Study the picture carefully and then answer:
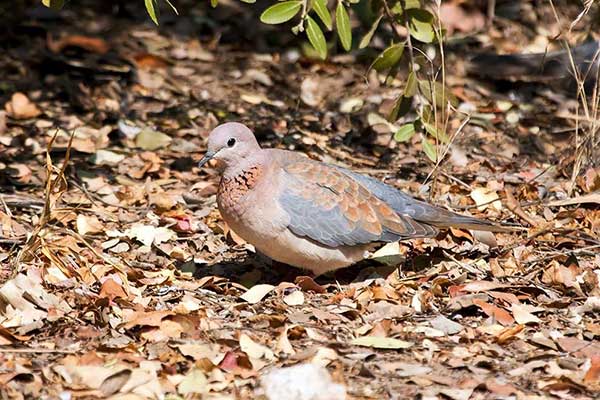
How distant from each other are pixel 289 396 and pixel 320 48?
231 cm

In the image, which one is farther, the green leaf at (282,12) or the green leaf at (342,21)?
the green leaf at (342,21)

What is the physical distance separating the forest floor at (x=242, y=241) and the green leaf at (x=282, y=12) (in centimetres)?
135

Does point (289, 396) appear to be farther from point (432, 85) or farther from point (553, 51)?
point (553, 51)

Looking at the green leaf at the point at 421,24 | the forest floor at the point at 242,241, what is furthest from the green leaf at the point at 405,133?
the green leaf at the point at 421,24

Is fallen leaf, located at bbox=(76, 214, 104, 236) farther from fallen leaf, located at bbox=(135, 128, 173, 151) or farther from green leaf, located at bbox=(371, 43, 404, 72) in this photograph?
green leaf, located at bbox=(371, 43, 404, 72)

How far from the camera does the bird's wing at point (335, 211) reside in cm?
554

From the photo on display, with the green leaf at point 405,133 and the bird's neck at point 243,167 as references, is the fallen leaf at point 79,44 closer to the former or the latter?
the green leaf at point 405,133

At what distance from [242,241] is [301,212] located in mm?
879

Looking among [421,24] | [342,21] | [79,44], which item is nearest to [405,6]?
[421,24]

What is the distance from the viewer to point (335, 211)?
5637 mm

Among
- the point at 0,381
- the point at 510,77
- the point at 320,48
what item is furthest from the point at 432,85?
the point at 0,381

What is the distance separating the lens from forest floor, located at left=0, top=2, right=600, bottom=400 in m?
4.60

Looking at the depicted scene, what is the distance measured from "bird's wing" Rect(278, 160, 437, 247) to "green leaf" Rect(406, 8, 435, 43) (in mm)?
1167

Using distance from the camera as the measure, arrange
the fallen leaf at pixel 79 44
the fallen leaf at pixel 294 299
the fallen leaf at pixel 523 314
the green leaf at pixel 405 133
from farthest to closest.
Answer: the fallen leaf at pixel 79 44, the green leaf at pixel 405 133, the fallen leaf at pixel 294 299, the fallen leaf at pixel 523 314
